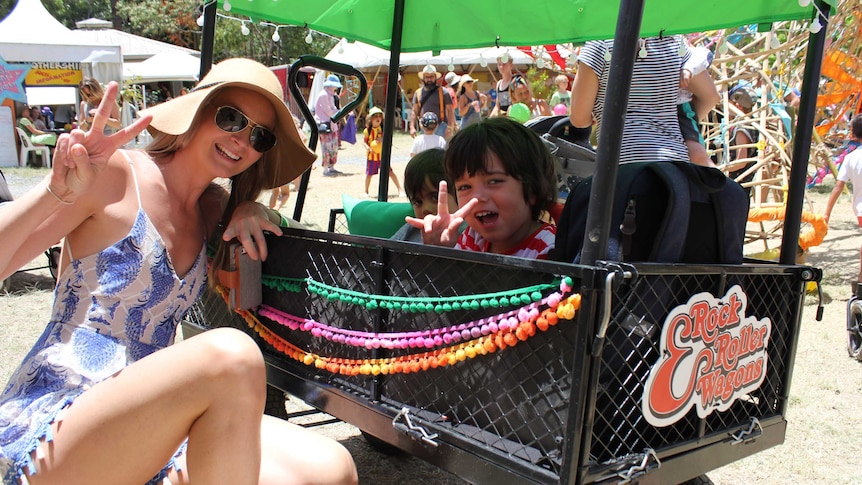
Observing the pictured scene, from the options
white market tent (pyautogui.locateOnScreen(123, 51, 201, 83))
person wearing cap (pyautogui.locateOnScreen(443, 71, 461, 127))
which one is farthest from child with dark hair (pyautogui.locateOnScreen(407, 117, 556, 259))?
white market tent (pyautogui.locateOnScreen(123, 51, 201, 83))

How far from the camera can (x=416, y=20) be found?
350cm

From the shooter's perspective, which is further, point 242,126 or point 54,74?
point 54,74

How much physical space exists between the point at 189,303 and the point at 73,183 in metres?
→ 0.61

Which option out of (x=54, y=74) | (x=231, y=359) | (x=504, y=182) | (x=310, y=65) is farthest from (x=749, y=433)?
(x=54, y=74)

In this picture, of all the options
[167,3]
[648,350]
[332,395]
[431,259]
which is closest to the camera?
[648,350]

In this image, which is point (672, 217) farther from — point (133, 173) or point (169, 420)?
point (133, 173)

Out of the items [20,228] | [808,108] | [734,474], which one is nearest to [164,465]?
[20,228]

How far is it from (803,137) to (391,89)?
2216mm

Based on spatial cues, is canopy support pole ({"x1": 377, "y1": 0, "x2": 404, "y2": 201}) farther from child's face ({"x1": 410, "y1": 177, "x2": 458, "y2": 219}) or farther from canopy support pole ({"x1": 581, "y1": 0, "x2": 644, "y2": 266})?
canopy support pole ({"x1": 581, "y1": 0, "x2": 644, "y2": 266})

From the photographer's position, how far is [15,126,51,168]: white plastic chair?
574 inches

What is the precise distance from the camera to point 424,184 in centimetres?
292

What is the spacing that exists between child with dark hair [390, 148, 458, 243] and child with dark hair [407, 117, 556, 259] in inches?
24.0

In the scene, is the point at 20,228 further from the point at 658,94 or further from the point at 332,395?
the point at 658,94

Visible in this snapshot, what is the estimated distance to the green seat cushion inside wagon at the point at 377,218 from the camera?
3061 mm
